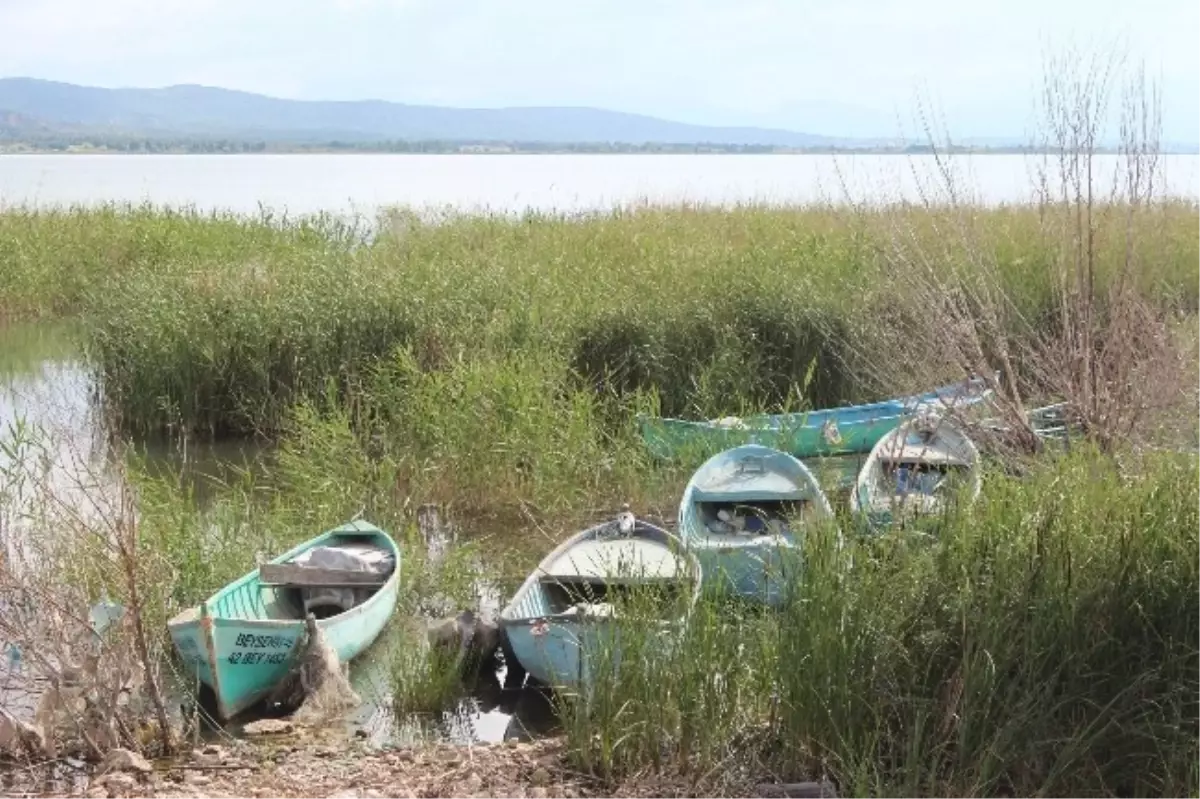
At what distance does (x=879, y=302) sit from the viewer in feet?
38.1

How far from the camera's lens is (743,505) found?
8.68 metres

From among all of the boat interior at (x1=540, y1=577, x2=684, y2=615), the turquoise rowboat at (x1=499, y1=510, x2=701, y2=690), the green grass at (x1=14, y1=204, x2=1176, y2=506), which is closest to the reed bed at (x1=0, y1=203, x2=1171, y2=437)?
the green grass at (x1=14, y1=204, x2=1176, y2=506)

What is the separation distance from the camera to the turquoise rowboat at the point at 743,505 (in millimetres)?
7566

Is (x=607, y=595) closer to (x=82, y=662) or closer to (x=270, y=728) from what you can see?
(x=270, y=728)

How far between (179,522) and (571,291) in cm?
593

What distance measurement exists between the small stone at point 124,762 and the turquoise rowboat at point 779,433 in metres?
4.99

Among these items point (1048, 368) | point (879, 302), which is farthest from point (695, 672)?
point (879, 302)

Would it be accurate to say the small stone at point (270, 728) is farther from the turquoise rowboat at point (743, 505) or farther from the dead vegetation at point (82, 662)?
the turquoise rowboat at point (743, 505)

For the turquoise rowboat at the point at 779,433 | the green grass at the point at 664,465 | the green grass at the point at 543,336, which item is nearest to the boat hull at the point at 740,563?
the green grass at the point at 664,465

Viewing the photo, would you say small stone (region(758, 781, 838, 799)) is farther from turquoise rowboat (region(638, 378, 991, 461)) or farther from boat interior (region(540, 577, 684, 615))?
turquoise rowboat (region(638, 378, 991, 461))

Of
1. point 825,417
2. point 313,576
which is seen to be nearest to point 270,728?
point 313,576

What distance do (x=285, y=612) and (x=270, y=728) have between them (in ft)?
3.71

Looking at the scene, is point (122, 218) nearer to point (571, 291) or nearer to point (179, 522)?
point (571, 291)

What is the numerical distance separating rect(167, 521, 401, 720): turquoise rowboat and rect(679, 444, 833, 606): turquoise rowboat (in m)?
1.80
